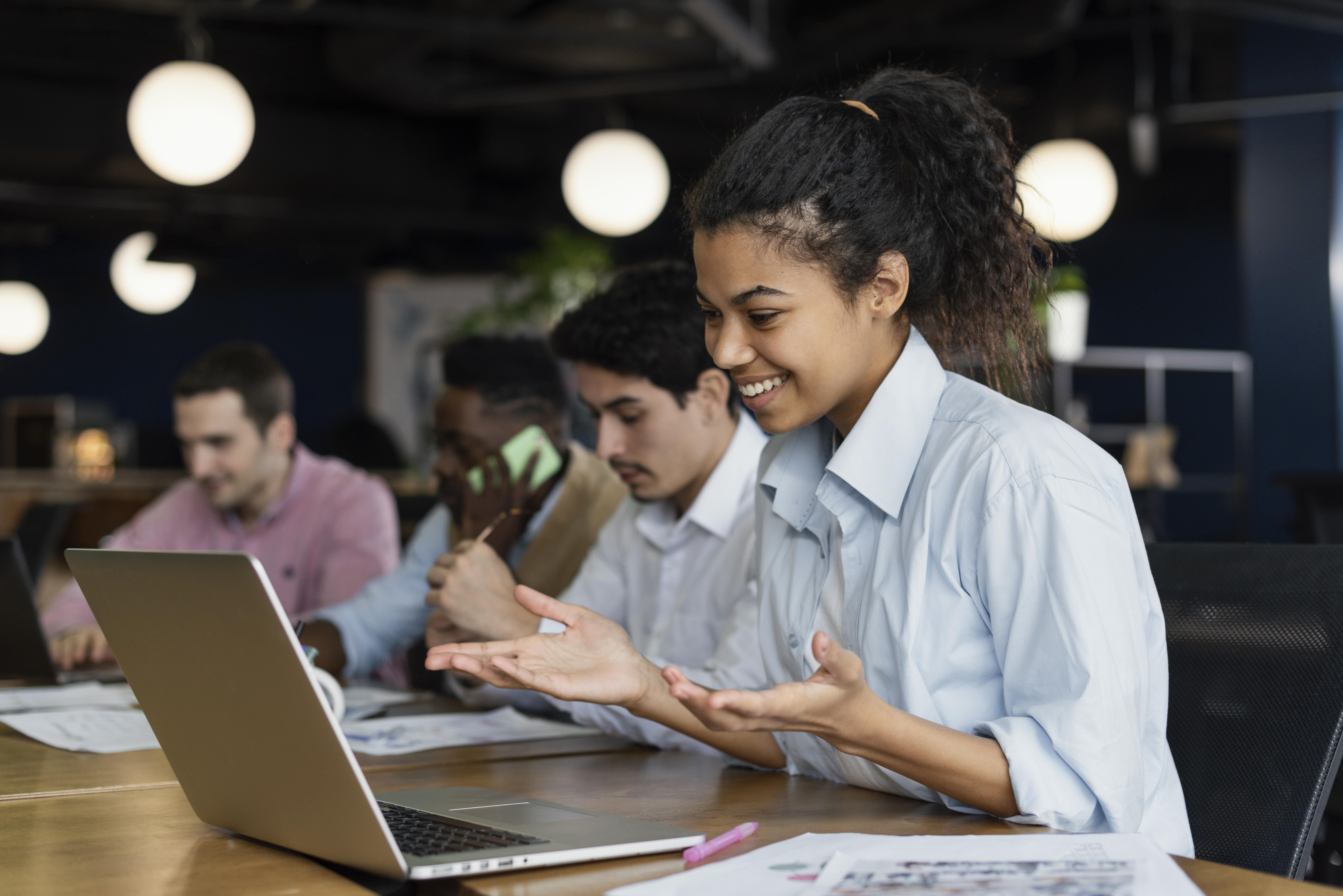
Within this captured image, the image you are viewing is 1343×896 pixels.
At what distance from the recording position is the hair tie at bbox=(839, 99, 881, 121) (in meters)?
1.40

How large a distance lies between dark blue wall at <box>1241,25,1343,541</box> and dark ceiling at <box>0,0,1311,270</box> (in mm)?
271

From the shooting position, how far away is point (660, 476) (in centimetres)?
216

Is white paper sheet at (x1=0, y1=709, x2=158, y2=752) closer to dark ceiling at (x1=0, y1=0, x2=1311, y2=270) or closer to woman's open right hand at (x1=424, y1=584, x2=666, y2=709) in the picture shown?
woman's open right hand at (x1=424, y1=584, x2=666, y2=709)

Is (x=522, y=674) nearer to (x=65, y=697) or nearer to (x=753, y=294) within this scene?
(x=753, y=294)

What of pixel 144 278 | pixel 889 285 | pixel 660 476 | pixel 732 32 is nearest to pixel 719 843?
pixel 889 285

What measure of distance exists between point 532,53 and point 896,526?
21.8ft

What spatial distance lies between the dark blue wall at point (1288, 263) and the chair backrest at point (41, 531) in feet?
16.8

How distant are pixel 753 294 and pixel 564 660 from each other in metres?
0.43

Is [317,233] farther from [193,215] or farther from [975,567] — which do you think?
[975,567]

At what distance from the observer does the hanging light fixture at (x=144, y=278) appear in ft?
27.7

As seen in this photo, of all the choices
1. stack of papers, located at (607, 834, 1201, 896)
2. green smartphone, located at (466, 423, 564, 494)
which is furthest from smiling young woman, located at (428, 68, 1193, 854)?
green smartphone, located at (466, 423, 564, 494)

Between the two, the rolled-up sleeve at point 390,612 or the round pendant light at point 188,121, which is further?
the round pendant light at point 188,121

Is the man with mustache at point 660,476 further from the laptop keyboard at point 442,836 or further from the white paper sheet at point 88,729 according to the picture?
the laptop keyboard at point 442,836

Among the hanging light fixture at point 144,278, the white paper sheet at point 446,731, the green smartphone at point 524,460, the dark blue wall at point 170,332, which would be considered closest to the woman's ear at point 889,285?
the white paper sheet at point 446,731
